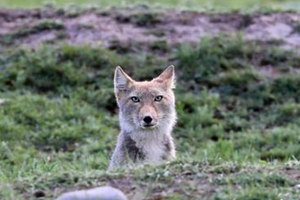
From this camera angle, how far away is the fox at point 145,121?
9656 millimetres

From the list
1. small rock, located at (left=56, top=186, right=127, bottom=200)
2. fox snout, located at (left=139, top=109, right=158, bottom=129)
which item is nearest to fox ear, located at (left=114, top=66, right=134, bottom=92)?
fox snout, located at (left=139, top=109, right=158, bottom=129)

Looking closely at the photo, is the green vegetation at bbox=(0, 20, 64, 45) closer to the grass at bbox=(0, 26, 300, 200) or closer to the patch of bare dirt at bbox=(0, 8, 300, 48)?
the patch of bare dirt at bbox=(0, 8, 300, 48)

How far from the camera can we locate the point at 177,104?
1452cm

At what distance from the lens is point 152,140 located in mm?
9805

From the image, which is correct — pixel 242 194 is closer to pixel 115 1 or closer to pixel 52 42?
pixel 52 42

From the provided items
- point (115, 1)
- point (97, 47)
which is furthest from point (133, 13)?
point (115, 1)

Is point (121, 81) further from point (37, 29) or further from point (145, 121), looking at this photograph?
point (37, 29)

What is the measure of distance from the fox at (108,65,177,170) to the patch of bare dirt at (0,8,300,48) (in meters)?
5.85

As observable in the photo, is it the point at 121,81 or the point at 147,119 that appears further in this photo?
the point at 121,81

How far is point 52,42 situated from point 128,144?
6.57 m

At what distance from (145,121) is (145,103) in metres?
0.32

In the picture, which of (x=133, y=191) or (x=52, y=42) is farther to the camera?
(x=52, y=42)

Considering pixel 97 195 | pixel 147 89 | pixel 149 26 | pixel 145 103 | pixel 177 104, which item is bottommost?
pixel 177 104

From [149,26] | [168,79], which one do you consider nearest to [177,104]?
[149,26]
